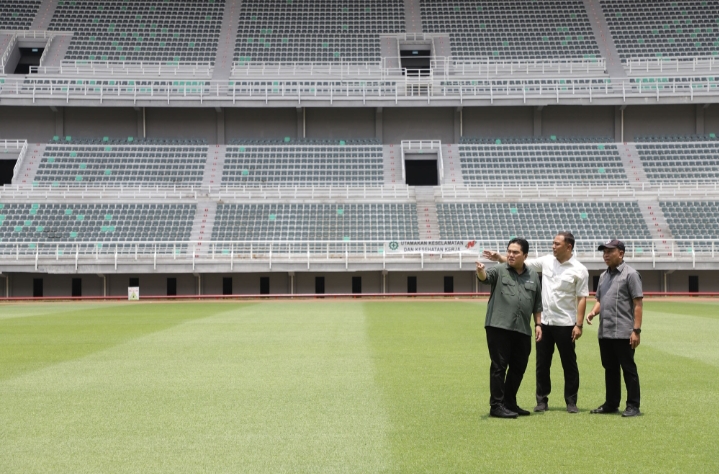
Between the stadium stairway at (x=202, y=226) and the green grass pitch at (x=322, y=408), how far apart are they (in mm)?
23863

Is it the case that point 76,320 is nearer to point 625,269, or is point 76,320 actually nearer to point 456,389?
point 456,389

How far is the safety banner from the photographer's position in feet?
128

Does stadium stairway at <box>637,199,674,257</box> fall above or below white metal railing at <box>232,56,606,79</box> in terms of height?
below

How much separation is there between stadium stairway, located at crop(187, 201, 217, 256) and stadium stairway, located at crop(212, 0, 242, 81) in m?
11.2

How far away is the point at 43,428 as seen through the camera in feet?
26.0

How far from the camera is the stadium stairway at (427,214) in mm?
43156

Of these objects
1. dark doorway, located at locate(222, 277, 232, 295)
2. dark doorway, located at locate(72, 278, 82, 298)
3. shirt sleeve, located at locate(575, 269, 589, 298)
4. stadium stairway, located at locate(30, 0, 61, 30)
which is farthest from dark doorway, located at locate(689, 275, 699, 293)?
stadium stairway, located at locate(30, 0, 61, 30)

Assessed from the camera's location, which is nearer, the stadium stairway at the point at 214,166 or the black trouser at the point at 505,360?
the black trouser at the point at 505,360

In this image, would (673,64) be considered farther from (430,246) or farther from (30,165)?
(30,165)

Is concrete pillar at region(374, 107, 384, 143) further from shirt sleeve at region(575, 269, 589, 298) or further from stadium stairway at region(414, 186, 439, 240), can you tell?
shirt sleeve at region(575, 269, 589, 298)

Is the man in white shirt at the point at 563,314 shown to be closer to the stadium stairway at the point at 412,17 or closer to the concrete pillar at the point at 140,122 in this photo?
the concrete pillar at the point at 140,122

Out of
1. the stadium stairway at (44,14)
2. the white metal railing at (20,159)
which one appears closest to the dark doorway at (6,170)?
the white metal railing at (20,159)

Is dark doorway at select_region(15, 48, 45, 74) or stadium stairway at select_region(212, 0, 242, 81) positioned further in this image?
dark doorway at select_region(15, 48, 45, 74)

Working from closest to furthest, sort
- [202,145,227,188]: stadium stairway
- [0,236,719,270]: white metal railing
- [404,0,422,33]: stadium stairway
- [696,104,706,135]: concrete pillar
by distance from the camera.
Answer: [0,236,719,270]: white metal railing
[202,145,227,188]: stadium stairway
[696,104,706,135]: concrete pillar
[404,0,422,33]: stadium stairway
